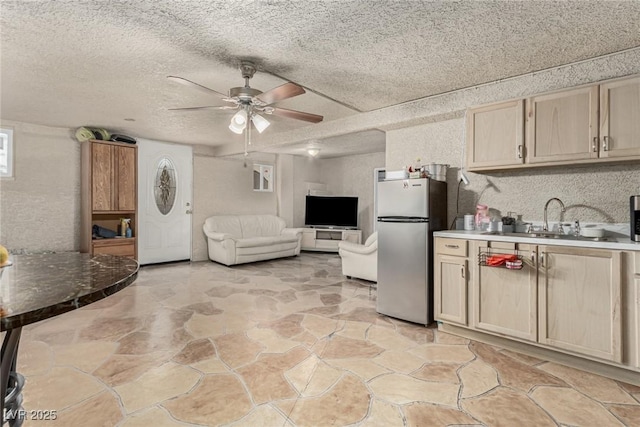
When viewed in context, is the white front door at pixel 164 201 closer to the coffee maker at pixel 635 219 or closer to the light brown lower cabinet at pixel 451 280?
the light brown lower cabinet at pixel 451 280

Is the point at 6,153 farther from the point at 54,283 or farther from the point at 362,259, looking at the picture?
the point at 362,259

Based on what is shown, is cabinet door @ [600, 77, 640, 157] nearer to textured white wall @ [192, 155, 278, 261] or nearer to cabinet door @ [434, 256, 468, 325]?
cabinet door @ [434, 256, 468, 325]

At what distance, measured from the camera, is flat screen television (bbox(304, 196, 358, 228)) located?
780cm

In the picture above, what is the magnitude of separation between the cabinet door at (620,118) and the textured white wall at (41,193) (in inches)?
267

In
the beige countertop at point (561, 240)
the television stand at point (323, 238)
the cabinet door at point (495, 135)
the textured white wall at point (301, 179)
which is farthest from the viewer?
the textured white wall at point (301, 179)

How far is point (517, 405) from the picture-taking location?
193 centimetres

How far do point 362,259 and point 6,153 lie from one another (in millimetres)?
5386

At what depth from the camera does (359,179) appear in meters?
8.04

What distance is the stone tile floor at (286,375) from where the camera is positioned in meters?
1.83

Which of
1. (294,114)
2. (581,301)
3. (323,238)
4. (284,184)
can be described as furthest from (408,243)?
(284,184)

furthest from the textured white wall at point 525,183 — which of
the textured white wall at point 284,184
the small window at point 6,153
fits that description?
the small window at point 6,153

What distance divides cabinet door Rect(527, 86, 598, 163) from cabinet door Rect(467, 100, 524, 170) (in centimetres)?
9

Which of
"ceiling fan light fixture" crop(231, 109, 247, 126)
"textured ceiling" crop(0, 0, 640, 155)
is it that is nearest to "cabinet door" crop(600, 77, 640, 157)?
"textured ceiling" crop(0, 0, 640, 155)

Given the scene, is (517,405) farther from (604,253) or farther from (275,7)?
(275,7)
